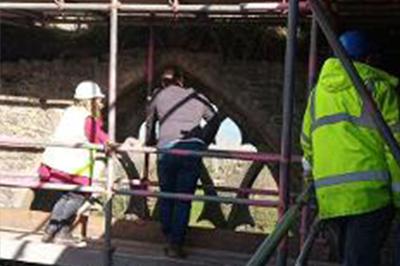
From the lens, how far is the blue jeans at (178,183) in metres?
7.19

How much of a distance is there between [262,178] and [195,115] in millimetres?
5915

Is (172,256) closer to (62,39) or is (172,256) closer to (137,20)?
(137,20)

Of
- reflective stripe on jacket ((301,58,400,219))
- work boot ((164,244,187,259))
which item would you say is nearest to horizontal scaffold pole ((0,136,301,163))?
work boot ((164,244,187,259))

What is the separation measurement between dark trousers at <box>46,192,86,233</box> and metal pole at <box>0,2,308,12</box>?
166 centimetres

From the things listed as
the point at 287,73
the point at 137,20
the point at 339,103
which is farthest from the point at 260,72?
the point at 339,103

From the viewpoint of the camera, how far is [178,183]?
724 centimetres

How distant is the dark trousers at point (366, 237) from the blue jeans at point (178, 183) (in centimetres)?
305

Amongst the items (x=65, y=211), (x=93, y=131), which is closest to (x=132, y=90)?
(x=93, y=131)

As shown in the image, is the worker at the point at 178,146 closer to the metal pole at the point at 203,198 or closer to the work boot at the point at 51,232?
the metal pole at the point at 203,198

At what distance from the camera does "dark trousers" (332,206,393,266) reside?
13.5 ft

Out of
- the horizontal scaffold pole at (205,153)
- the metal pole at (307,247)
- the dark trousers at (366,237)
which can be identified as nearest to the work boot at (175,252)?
the horizontal scaffold pole at (205,153)

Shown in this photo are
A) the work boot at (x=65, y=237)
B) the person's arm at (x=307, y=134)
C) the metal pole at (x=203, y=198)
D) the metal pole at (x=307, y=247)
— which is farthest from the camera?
the work boot at (x=65, y=237)

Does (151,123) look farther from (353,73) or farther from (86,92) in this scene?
(353,73)

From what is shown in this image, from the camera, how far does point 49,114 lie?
10.9 m
